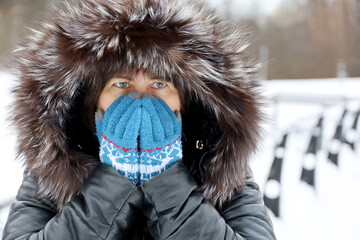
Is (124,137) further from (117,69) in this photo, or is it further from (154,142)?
(117,69)

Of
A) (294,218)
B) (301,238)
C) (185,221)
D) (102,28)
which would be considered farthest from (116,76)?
(294,218)

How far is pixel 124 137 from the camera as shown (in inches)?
39.6

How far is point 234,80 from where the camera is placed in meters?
1.13

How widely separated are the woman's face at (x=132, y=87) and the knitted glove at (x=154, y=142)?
5 centimetres

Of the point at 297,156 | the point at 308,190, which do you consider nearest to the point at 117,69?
the point at 308,190

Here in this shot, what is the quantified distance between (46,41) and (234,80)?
648mm

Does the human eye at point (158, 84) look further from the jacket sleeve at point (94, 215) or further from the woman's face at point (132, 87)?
the jacket sleeve at point (94, 215)

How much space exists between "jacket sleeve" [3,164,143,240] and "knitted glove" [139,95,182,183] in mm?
95

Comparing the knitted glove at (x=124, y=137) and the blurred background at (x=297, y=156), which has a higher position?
the knitted glove at (x=124, y=137)

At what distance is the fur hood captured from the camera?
1053 millimetres

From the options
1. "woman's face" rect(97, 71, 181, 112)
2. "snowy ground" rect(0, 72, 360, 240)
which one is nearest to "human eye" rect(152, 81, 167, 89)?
"woman's face" rect(97, 71, 181, 112)

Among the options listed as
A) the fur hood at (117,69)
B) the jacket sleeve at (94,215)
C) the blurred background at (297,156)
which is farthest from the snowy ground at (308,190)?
the jacket sleeve at (94,215)

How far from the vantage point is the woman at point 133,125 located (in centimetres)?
95

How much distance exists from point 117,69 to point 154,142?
0.27 m
